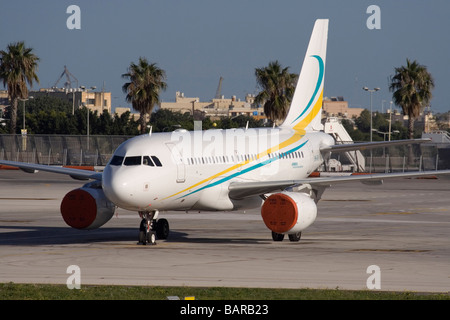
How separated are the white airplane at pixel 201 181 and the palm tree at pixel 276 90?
64356mm

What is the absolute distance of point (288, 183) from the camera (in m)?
31.8

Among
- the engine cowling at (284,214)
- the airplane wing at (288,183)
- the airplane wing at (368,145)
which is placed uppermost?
the airplane wing at (368,145)

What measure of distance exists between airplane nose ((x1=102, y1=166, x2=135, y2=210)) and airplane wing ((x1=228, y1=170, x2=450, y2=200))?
18.0 feet

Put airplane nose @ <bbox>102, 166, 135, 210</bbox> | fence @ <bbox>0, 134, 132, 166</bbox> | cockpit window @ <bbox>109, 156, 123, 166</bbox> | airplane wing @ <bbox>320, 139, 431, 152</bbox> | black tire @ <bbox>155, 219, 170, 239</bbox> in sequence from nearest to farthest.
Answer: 1. airplane nose @ <bbox>102, 166, 135, 210</bbox>
2. cockpit window @ <bbox>109, 156, 123, 166</bbox>
3. black tire @ <bbox>155, 219, 170, 239</bbox>
4. airplane wing @ <bbox>320, 139, 431, 152</bbox>
5. fence @ <bbox>0, 134, 132, 166</bbox>

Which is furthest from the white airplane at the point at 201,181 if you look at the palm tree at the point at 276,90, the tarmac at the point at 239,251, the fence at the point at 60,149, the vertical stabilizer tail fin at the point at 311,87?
the palm tree at the point at 276,90

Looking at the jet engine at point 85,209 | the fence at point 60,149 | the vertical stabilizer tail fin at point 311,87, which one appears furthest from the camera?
the fence at point 60,149

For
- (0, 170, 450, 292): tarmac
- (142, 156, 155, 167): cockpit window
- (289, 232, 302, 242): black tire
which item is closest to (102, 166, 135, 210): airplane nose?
(142, 156, 155, 167): cockpit window

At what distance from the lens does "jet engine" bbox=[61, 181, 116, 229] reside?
31156 millimetres

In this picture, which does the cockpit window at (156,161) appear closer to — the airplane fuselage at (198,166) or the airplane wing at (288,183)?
the airplane fuselage at (198,166)

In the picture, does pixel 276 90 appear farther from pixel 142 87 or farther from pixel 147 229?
pixel 147 229

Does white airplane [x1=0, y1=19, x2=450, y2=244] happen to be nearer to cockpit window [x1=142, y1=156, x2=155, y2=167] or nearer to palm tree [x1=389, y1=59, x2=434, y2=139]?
cockpit window [x1=142, y1=156, x2=155, y2=167]

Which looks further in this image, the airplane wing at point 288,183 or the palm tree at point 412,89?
the palm tree at point 412,89

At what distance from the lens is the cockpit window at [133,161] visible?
28766mm

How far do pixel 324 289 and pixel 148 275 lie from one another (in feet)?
16.3
